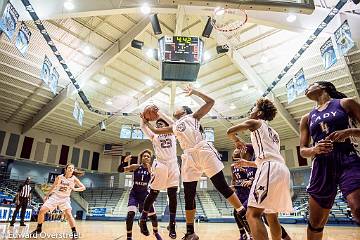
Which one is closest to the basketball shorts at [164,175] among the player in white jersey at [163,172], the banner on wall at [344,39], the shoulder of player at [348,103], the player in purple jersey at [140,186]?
the player in white jersey at [163,172]

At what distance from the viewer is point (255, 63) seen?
555 inches

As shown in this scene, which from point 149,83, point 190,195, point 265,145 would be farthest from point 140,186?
point 149,83

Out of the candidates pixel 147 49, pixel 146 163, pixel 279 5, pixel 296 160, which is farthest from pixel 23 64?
pixel 296 160

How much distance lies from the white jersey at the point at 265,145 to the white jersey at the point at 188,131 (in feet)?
3.25

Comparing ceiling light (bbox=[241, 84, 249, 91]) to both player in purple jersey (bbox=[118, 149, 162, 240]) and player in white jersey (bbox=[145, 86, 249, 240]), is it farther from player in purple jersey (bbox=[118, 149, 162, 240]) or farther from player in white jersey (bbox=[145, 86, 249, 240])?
player in white jersey (bbox=[145, 86, 249, 240])

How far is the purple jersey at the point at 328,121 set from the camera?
2.34 metres

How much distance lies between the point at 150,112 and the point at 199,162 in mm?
1136

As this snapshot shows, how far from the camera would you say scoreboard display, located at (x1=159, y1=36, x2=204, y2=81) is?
8.70 m

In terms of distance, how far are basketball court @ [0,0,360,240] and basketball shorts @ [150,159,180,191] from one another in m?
0.79

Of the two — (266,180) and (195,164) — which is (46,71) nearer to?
(195,164)

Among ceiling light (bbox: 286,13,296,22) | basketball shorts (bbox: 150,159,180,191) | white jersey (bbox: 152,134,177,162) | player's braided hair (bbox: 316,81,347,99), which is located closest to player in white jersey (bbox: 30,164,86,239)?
basketball shorts (bbox: 150,159,180,191)

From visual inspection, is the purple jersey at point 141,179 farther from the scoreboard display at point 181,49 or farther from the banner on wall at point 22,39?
the banner on wall at point 22,39

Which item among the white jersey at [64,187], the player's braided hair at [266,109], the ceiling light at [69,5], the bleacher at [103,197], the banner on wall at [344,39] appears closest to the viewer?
the player's braided hair at [266,109]

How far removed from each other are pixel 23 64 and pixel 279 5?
13.2 m
